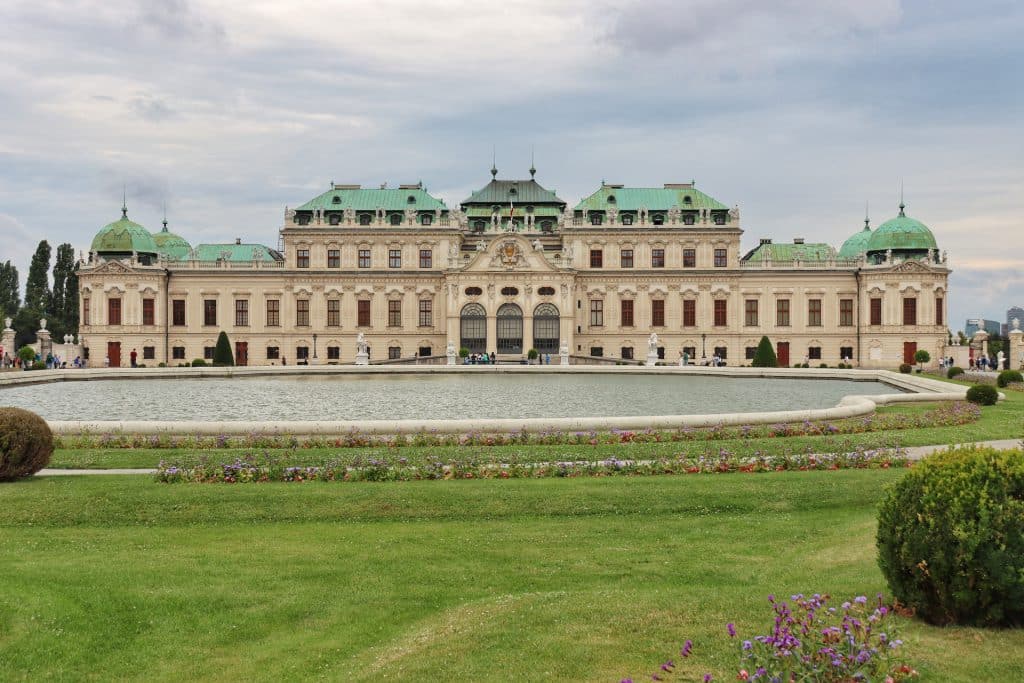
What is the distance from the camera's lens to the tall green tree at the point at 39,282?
90.7m

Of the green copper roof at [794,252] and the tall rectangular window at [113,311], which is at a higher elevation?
the green copper roof at [794,252]

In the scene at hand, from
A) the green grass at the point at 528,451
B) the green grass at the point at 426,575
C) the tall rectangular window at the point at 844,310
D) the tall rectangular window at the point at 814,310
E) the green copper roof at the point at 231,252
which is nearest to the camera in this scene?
the green grass at the point at 426,575

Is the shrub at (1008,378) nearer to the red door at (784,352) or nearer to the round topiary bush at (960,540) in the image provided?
the red door at (784,352)

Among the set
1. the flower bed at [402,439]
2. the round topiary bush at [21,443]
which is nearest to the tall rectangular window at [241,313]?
the flower bed at [402,439]

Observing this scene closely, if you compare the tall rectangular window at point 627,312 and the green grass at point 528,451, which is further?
the tall rectangular window at point 627,312

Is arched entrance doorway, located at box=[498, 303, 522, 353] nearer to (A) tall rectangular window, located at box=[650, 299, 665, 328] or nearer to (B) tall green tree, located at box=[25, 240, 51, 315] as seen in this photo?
(A) tall rectangular window, located at box=[650, 299, 665, 328]

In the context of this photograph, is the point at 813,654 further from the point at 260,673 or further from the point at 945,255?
the point at 945,255

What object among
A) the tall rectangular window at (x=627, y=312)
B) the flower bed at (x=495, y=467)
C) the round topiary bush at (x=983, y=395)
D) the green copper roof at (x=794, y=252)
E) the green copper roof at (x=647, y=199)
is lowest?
the flower bed at (x=495, y=467)

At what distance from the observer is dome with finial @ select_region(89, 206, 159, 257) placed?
265 feet

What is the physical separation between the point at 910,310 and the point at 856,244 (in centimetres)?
1327

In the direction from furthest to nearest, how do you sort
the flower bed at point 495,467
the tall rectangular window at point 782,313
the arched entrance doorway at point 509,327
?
the tall rectangular window at point 782,313
the arched entrance doorway at point 509,327
the flower bed at point 495,467

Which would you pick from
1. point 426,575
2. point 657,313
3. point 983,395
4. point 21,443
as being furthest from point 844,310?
point 426,575

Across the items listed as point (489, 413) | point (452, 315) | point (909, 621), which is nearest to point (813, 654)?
point (909, 621)

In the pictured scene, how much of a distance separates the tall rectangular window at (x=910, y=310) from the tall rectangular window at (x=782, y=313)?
9.53 metres
